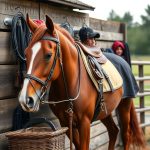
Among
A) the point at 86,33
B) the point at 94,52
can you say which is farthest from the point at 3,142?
the point at 86,33

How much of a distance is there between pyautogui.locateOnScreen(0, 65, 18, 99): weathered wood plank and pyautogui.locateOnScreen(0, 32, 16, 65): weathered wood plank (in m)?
0.06

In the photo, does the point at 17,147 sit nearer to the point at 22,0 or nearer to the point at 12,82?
the point at 12,82

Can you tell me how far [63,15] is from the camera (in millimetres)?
5148

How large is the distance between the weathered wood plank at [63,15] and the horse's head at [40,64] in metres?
0.97

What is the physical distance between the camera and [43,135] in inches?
143

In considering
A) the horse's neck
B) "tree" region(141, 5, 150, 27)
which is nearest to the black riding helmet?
the horse's neck

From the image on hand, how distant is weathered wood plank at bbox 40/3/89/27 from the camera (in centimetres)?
478

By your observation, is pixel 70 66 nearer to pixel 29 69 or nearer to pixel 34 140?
pixel 29 69

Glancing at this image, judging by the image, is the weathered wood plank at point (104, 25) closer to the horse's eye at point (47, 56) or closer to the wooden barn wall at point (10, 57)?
the wooden barn wall at point (10, 57)

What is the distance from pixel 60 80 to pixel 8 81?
54 cm

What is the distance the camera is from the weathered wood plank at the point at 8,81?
13.3ft

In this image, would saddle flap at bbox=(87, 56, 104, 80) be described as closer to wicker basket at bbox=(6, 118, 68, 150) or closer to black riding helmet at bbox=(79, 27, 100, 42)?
black riding helmet at bbox=(79, 27, 100, 42)

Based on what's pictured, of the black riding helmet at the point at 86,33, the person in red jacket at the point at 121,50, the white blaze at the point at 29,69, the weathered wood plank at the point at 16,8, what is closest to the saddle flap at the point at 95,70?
the black riding helmet at the point at 86,33

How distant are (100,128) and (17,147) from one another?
2.91 metres
